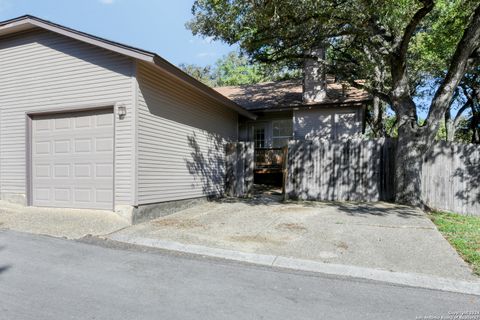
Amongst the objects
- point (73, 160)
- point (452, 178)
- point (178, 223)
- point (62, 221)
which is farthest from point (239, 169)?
point (452, 178)

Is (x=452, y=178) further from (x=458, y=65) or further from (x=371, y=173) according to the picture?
(x=458, y=65)

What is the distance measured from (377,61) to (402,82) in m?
2.98

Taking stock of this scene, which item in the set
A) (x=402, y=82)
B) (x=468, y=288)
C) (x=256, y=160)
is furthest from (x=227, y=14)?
(x=468, y=288)

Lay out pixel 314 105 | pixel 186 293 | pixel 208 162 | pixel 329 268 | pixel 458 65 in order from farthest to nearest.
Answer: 1. pixel 314 105
2. pixel 208 162
3. pixel 458 65
4. pixel 329 268
5. pixel 186 293

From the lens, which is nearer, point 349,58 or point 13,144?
point 13,144

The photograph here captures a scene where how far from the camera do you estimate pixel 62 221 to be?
23.3 ft

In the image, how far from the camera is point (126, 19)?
15461 millimetres

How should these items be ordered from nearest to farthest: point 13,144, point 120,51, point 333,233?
1. point 333,233
2. point 120,51
3. point 13,144

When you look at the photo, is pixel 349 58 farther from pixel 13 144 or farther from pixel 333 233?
pixel 13 144

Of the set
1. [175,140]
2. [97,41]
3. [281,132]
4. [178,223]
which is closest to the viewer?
[178,223]

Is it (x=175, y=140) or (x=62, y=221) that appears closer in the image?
(x=62, y=221)

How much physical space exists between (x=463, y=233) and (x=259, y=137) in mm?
10533

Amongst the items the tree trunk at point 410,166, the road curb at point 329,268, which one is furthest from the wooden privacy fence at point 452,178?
the road curb at point 329,268

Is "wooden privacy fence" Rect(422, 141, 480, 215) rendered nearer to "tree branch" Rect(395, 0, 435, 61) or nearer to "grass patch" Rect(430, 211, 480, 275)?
"grass patch" Rect(430, 211, 480, 275)
